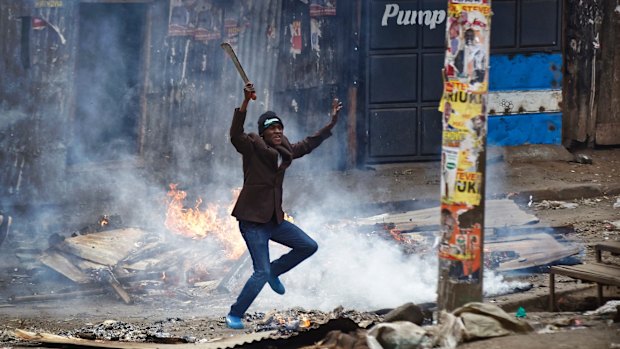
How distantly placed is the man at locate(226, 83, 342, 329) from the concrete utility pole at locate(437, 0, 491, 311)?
85.8 inches

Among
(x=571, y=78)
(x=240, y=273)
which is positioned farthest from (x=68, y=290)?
(x=571, y=78)

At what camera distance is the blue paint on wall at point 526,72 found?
1488 cm

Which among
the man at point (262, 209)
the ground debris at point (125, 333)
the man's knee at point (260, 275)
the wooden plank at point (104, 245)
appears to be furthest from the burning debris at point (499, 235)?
the ground debris at point (125, 333)

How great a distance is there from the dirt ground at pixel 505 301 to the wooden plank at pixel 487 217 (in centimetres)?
66

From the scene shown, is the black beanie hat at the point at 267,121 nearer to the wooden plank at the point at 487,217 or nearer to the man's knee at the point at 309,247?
the man's knee at the point at 309,247

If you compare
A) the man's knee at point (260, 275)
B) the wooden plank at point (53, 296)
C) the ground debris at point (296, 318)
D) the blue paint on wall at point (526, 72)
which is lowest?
the wooden plank at point (53, 296)

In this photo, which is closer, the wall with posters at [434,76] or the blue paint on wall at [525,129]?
the wall with posters at [434,76]

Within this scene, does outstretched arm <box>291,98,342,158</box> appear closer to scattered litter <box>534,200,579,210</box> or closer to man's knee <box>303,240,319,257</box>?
man's knee <box>303,240,319,257</box>

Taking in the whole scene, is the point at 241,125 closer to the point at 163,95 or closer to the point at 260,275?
the point at 260,275

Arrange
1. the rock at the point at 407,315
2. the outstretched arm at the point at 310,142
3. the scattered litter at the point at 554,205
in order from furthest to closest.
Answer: the scattered litter at the point at 554,205 < the outstretched arm at the point at 310,142 < the rock at the point at 407,315

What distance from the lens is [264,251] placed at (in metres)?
9.16

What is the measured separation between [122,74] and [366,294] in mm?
5419

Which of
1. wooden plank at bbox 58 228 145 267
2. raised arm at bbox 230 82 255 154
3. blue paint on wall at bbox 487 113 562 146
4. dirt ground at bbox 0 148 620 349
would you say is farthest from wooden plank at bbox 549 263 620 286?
blue paint on wall at bbox 487 113 562 146

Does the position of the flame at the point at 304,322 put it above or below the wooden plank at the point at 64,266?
below
